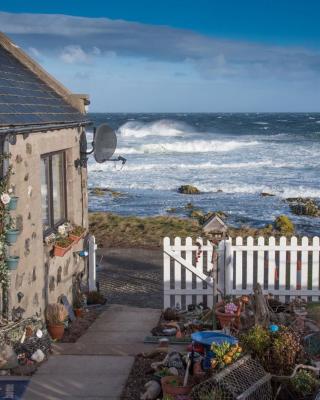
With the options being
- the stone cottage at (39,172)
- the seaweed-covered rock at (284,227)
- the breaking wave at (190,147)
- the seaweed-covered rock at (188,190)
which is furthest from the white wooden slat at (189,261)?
the breaking wave at (190,147)

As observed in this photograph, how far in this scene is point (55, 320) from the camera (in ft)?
28.1

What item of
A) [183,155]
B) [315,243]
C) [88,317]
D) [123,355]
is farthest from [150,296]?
[183,155]

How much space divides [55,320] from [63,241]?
45.9 inches

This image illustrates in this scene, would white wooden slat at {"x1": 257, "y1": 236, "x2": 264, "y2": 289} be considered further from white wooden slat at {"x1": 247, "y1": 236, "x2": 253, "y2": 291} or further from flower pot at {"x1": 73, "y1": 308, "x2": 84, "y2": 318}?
flower pot at {"x1": 73, "y1": 308, "x2": 84, "y2": 318}

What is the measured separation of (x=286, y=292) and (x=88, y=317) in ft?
10.5

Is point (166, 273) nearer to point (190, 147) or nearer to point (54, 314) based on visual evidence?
point (54, 314)

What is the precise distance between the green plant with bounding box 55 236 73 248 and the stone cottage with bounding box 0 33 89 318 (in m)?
0.16

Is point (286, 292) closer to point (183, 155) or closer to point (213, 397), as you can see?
point (213, 397)

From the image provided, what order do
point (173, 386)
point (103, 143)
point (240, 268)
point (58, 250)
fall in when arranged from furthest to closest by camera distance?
point (103, 143) < point (240, 268) < point (58, 250) < point (173, 386)

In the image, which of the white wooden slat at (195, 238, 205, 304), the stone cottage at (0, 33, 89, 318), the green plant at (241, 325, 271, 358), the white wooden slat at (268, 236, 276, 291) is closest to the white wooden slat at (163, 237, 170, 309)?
the white wooden slat at (195, 238, 205, 304)

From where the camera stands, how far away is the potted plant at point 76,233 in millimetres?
9523

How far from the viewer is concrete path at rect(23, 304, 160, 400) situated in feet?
20.5

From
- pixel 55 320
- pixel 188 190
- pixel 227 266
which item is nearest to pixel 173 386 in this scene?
pixel 55 320

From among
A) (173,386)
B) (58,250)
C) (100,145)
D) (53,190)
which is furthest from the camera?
(100,145)
